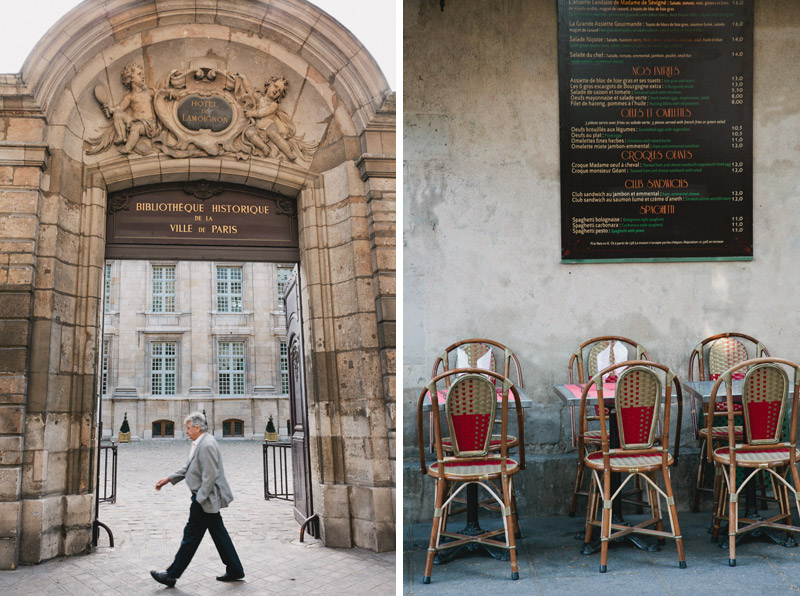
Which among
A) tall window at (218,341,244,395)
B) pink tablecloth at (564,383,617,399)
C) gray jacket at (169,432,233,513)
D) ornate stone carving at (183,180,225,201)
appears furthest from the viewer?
tall window at (218,341,244,395)

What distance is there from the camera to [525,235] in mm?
6641

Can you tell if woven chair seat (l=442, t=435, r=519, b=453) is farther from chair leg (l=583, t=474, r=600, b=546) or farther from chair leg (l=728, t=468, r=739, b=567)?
chair leg (l=728, t=468, r=739, b=567)

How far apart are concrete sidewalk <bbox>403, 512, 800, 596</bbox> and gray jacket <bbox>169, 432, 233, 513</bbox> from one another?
1.40 metres

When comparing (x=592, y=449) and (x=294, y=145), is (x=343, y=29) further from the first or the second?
(x=592, y=449)

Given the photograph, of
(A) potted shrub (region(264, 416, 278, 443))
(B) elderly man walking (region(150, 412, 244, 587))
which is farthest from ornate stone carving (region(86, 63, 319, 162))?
(A) potted shrub (region(264, 416, 278, 443))

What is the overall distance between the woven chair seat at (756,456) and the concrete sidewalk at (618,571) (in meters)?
0.55

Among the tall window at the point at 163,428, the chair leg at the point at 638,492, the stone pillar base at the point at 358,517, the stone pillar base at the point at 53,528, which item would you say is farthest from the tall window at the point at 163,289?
the chair leg at the point at 638,492

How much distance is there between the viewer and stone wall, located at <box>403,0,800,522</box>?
6598mm

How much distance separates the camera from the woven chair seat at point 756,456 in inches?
192

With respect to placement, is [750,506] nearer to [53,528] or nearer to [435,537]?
[435,537]

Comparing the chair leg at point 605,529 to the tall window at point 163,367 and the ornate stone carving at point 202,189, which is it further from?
the tall window at point 163,367

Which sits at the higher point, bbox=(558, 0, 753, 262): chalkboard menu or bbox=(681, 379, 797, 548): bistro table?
bbox=(558, 0, 753, 262): chalkboard menu

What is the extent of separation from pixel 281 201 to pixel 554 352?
2.78 meters

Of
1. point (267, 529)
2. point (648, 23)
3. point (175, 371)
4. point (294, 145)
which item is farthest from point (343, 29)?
point (175, 371)
